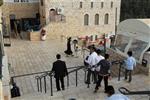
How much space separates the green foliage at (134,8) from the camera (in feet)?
173

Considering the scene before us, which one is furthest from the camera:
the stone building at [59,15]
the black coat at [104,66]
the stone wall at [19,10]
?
the stone wall at [19,10]

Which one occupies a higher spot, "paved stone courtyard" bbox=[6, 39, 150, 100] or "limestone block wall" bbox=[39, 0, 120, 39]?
"limestone block wall" bbox=[39, 0, 120, 39]

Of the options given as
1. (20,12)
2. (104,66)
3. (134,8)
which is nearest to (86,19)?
(20,12)

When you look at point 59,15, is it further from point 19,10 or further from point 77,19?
point 19,10

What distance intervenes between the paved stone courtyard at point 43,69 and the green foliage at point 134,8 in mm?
29601

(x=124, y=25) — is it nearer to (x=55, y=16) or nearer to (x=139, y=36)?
(x=139, y=36)

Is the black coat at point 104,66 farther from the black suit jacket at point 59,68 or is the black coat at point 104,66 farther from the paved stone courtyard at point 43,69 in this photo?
the black suit jacket at point 59,68

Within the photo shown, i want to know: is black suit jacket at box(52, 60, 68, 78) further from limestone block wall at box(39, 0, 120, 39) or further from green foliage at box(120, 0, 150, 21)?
green foliage at box(120, 0, 150, 21)

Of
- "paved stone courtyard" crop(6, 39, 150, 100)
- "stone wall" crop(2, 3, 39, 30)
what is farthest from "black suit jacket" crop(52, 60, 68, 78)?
"stone wall" crop(2, 3, 39, 30)

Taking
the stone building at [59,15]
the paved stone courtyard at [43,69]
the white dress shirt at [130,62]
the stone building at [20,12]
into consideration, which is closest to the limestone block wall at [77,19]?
the stone building at [59,15]

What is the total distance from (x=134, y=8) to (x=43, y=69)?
39.8 meters

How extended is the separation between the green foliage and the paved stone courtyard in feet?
97.1

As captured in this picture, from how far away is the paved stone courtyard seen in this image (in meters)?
10.1

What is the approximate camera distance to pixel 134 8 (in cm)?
5309
